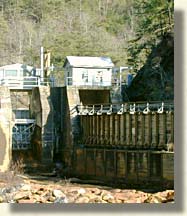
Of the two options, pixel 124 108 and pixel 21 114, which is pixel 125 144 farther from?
pixel 21 114

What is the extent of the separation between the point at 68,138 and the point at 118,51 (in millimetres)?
28933

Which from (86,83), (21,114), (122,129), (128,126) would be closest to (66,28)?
(86,83)

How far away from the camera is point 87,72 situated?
33312mm

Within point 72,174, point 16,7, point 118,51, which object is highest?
point 16,7

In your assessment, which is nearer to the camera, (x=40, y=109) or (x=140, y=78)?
(x=40, y=109)

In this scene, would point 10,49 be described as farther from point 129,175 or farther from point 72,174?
point 129,175

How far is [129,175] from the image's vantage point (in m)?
23.8

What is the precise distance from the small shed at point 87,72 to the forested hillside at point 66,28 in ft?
48.2

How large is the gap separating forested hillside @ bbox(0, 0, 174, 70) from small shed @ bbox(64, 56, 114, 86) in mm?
14687

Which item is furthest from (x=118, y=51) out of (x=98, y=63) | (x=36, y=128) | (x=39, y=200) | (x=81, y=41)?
(x=39, y=200)

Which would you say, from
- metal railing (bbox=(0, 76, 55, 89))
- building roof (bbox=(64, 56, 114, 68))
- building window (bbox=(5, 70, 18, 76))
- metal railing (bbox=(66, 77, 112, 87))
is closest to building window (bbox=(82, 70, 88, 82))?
metal railing (bbox=(66, 77, 112, 87))

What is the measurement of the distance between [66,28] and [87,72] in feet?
93.9

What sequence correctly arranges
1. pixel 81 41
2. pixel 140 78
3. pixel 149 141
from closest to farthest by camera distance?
pixel 149 141 → pixel 140 78 → pixel 81 41

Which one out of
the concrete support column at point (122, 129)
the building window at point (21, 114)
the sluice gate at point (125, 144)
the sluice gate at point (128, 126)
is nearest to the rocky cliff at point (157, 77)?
the sluice gate at point (125, 144)
